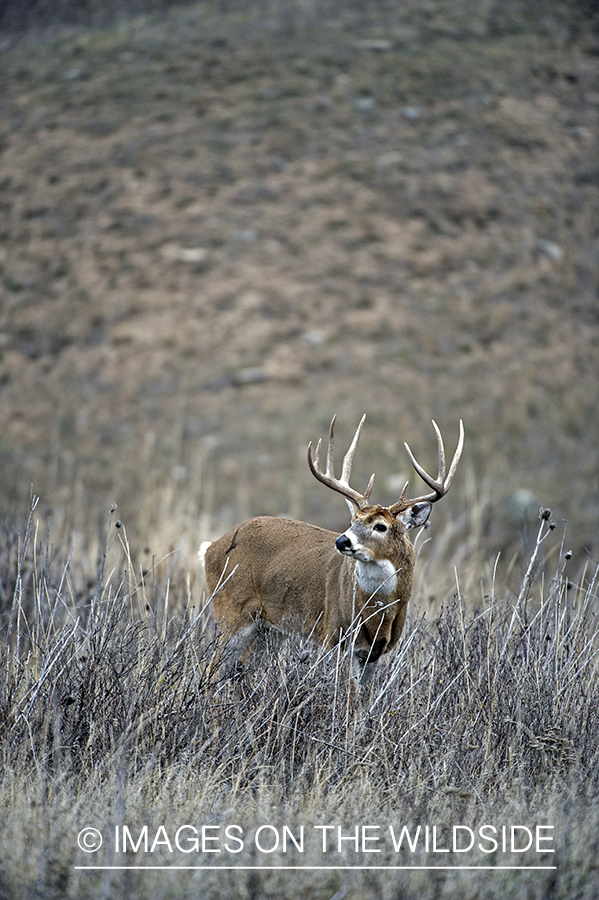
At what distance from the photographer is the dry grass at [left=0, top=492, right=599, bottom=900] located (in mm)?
3301

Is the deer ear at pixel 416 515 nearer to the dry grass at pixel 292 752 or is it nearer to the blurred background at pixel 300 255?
the dry grass at pixel 292 752

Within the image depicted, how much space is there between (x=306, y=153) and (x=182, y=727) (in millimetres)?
13852

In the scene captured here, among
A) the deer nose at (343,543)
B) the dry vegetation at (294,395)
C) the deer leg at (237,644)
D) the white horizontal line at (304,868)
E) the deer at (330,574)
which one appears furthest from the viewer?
the deer leg at (237,644)

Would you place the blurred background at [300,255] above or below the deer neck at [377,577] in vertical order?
below

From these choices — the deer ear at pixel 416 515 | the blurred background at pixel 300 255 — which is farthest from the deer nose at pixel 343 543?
the blurred background at pixel 300 255

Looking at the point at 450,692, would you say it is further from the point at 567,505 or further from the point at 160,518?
the point at 567,505

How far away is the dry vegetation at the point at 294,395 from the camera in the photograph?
3.86 m

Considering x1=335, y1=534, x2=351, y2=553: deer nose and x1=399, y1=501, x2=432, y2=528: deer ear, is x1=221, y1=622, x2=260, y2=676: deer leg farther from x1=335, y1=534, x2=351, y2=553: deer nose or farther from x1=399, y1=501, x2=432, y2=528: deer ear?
x1=399, y1=501, x2=432, y2=528: deer ear

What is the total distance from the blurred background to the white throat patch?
603cm

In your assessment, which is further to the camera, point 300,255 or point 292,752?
point 300,255

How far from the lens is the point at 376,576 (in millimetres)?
4656

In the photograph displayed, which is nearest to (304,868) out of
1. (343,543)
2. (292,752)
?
(292,752)

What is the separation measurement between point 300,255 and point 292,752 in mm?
11994

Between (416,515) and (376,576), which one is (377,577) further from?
(416,515)
